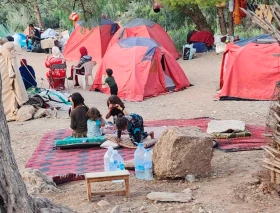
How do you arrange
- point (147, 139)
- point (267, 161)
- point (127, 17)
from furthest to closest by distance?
point (127, 17), point (147, 139), point (267, 161)

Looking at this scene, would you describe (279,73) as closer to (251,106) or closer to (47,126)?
(251,106)

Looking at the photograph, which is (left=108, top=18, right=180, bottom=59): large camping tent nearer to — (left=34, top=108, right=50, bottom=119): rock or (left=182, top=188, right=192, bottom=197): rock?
(left=34, top=108, right=50, bottom=119): rock

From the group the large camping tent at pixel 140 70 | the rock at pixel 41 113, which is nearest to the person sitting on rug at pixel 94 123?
the rock at pixel 41 113

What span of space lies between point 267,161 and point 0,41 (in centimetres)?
853

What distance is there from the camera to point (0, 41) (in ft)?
40.2

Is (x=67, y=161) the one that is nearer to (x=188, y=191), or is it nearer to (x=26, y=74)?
(x=188, y=191)

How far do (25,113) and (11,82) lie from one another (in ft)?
2.27

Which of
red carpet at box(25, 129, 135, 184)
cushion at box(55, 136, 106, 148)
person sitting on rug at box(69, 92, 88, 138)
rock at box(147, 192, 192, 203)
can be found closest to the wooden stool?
rock at box(147, 192, 192, 203)

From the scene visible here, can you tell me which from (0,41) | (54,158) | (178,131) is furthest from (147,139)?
(0,41)

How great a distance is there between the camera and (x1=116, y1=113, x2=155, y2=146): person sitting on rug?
23.5 feet

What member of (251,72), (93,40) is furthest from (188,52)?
(251,72)

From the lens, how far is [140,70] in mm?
13016

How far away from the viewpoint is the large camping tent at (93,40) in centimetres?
1892

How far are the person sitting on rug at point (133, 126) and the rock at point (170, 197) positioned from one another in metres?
2.14
